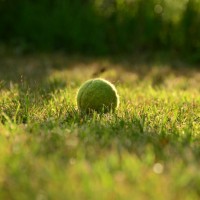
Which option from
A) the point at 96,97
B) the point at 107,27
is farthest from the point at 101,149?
the point at 107,27

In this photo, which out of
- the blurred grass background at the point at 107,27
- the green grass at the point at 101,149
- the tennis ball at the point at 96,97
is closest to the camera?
the green grass at the point at 101,149

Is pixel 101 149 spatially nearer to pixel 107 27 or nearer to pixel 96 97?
pixel 96 97

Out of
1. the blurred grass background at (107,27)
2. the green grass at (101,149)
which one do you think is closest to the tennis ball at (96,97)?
the green grass at (101,149)

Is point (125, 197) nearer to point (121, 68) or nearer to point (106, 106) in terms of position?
point (106, 106)

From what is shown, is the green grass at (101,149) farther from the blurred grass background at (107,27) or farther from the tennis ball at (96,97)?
the blurred grass background at (107,27)

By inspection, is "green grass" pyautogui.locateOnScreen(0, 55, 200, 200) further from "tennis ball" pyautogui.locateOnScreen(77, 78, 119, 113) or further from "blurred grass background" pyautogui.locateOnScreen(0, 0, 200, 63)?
"blurred grass background" pyautogui.locateOnScreen(0, 0, 200, 63)

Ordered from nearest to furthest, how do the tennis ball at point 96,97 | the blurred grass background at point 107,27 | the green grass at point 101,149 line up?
the green grass at point 101,149 → the tennis ball at point 96,97 → the blurred grass background at point 107,27
